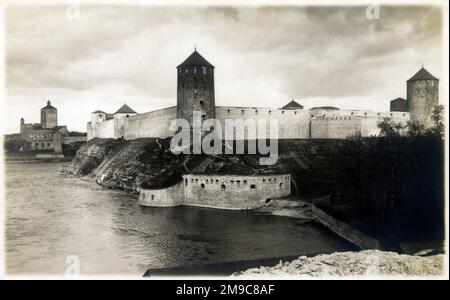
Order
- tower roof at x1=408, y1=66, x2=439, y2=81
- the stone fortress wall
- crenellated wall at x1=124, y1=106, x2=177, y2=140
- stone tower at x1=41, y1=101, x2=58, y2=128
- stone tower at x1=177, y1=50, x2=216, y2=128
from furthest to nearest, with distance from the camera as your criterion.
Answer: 1. stone tower at x1=41, y1=101, x2=58, y2=128
2. tower roof at x1=408, y1=66, x2=439, y2=81
3. crenellated wall at x1=124, y1=106, x2=177, y2=140
4. stone tower at x1=177, y1=50, x2=216, y2=128
5. the stone fortress wall

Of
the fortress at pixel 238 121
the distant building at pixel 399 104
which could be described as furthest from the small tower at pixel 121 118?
the distant building at pixel 399 104

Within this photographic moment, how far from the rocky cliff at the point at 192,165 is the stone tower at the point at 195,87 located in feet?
12.0

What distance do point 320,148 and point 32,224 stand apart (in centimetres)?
2451

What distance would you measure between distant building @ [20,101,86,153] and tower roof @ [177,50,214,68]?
4847 centimetres

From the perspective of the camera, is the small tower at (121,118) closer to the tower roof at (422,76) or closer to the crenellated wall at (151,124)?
the crenellated wall at (151,124)

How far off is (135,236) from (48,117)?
7378cm

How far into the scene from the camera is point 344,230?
18.5 m

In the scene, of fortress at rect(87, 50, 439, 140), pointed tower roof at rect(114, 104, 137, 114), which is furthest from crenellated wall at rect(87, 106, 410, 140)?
pointed tower roof at rect(114, 104, 137, 114)

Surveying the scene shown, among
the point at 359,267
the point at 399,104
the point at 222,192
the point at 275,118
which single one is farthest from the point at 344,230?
the point at 399,104

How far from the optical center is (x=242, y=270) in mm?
12039

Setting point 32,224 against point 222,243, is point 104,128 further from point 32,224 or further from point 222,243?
point 222,243

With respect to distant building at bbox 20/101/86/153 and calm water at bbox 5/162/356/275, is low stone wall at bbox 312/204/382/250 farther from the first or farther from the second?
distant building at bbox 20/101/86/153

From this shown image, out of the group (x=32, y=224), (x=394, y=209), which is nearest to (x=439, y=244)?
(x=394, y=209)

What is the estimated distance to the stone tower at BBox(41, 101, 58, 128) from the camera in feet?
277
